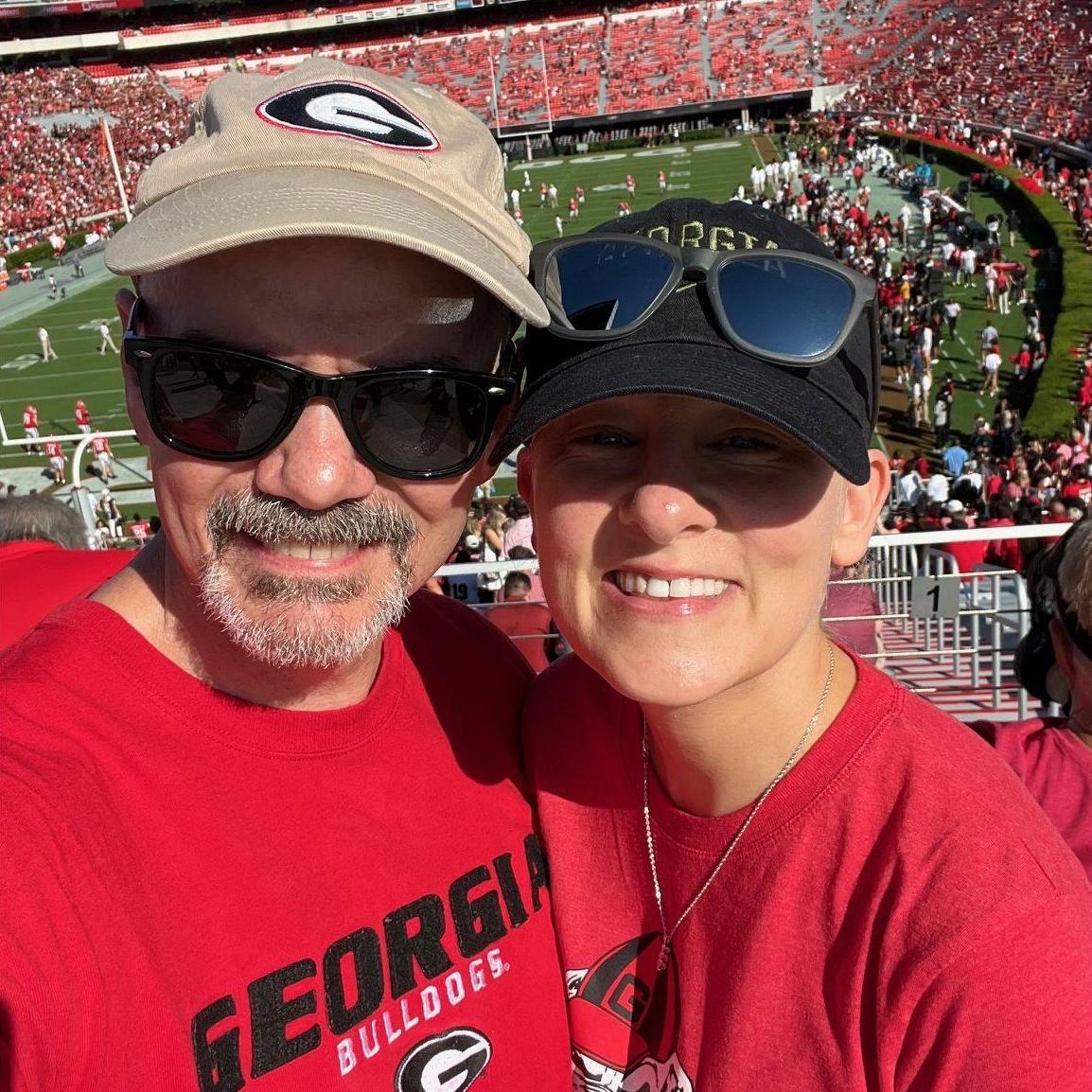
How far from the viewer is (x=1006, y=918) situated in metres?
1.36

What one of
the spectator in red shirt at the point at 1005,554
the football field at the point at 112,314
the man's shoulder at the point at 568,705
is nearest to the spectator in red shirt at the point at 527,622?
the man's shoulder at the point at 568,705

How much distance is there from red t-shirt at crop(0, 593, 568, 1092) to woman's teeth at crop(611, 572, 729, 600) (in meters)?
0.60

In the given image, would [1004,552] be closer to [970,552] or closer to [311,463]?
[970,552]

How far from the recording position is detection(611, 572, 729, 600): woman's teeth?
62.6 inches

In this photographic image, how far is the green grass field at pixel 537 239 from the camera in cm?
2053

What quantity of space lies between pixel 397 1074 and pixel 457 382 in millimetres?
1100

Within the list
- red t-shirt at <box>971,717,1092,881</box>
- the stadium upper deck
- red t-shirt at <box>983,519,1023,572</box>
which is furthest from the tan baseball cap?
the stadium upper deck

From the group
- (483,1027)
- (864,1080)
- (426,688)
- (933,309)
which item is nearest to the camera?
(864,1080)

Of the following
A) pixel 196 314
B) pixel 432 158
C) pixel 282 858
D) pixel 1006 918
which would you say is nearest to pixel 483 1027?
pixel 282 858

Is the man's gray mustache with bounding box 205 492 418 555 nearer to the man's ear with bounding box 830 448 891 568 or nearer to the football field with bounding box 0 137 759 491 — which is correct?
the man's ear with bounding box 830 448 891 568

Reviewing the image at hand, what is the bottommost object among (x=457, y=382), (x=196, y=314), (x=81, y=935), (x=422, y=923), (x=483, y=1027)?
(x=483, y=1027)

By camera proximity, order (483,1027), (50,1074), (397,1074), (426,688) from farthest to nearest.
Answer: (426,688)
(483,1027)
(397,1074)
(50,1074)

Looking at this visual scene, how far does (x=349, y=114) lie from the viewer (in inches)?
68.1

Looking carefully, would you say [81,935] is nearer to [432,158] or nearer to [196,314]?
[196,314]
